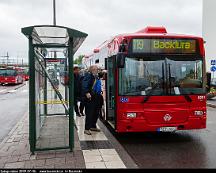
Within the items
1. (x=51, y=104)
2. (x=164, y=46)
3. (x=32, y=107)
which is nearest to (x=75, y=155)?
(x=32, y=107)

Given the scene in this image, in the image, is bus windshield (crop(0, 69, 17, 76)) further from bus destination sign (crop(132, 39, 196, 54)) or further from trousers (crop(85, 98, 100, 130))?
bus destination sign (crop(132, 39, 196, 54))

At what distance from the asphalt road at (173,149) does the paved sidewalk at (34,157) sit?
124 centimetres

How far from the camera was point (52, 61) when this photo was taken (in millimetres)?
10656

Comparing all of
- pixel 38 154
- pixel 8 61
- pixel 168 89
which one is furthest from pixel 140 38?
pixel 8 61

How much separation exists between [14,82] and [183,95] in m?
41.3

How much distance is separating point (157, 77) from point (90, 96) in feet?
6.24

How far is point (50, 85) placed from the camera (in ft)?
29.5

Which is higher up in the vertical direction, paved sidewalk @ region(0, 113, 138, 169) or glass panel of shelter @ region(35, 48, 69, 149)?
glass panel of shelter @ region(35, 48, 69, 149)

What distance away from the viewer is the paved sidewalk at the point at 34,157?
628 centimetres

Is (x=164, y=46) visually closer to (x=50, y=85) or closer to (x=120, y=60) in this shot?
(x=120, y=60)

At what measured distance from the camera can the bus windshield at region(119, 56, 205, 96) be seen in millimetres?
Answer: 8336

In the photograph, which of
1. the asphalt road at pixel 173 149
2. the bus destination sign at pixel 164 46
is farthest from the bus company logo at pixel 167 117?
the bus destination sign at pixel 164 46

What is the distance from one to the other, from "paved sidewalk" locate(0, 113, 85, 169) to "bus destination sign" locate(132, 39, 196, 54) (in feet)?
9.34

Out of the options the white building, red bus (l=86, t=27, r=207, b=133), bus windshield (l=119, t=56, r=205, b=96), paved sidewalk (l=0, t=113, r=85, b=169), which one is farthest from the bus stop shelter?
the white building
